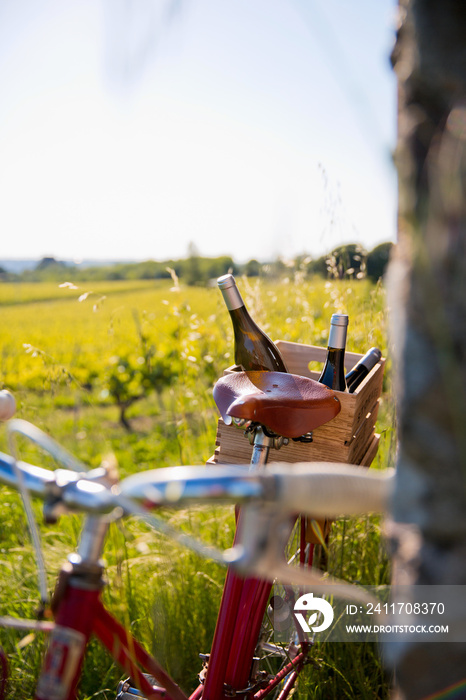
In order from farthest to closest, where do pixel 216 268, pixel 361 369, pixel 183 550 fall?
pixel 216 268 < pixel 183 550 < pixel 361 369

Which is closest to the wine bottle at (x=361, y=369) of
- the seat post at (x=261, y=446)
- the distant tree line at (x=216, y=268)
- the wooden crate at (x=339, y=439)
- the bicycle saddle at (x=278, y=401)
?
the wooden crate at (x=339, y=439)

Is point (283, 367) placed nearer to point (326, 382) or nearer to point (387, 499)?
point (326, 382)

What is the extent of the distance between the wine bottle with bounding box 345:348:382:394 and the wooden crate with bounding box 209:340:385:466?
3 centimetres

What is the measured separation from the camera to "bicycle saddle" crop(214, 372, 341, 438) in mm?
1216

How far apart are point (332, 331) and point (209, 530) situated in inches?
44.2

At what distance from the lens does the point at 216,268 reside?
19.1 m

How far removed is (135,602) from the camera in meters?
1.92

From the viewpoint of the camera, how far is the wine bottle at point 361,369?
1.72 meters

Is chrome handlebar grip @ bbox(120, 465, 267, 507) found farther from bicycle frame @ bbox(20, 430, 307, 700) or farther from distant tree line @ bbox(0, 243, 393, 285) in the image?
distant tree line @ bbox(0, 243, 393, 285)

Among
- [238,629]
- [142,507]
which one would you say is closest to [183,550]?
[238,629]

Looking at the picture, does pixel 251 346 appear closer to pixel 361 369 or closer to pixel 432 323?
pixel 361 369

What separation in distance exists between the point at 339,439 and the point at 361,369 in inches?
14.8

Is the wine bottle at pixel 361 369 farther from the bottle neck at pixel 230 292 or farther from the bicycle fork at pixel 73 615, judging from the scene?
the bicycle fork at pixel 73 615

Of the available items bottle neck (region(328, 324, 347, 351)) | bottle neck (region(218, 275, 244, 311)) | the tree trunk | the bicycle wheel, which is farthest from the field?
the tree trunk
